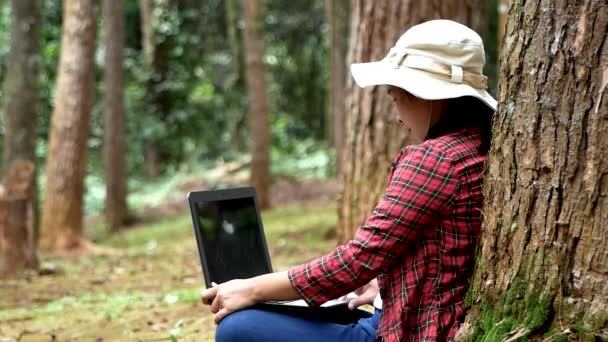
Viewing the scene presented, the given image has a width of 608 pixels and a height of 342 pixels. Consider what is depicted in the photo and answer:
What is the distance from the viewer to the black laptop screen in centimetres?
319

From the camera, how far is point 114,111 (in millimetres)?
14961

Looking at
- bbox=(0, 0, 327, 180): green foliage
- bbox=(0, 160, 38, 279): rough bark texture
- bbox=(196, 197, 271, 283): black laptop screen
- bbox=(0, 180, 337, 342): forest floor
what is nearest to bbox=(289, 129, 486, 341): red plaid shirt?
bbox=(196, 197, 271, 283): black laptop screen

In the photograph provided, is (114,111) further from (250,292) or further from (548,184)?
(548,184)

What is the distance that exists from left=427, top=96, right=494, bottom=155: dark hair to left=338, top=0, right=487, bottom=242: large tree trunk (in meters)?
3.35

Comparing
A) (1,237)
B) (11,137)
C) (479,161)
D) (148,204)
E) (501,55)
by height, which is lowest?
(148,204)

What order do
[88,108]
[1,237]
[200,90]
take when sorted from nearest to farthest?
[1,237] → [88,108] → [200,90]

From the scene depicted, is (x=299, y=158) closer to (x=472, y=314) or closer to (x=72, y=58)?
(x=72, y=58)

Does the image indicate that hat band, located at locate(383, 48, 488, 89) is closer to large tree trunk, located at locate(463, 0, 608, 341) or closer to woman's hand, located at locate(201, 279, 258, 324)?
large tree trunk, located at locate(463, 0, 608, 341)

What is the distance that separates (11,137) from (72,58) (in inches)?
57.7

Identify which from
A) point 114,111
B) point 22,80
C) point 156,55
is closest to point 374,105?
point 22,80

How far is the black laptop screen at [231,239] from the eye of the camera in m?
3.19

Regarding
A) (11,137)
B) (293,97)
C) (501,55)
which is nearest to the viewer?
(501,55)

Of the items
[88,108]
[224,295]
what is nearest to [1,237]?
[88,108]

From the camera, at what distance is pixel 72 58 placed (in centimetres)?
1159
